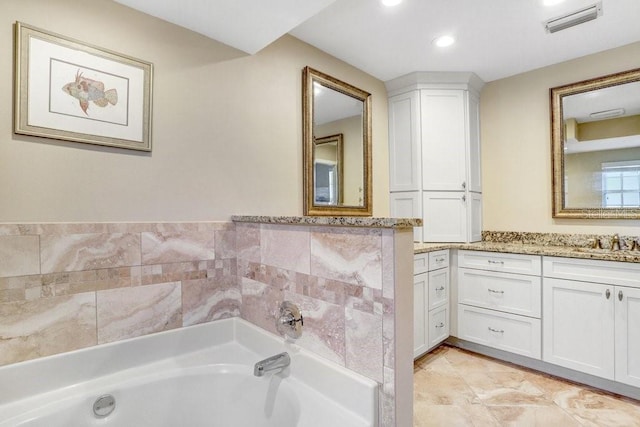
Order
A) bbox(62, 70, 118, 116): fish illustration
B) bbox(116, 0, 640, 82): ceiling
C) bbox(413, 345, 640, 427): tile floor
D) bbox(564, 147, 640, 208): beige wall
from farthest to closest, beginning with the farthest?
1. bbox(564, 147, 640, 208): beige wall
2. bbox(413, 345, 640, 427): tile floor
3. bbox(116, 0, 640, 82): ceiling
4. bbox(62, 70, 118, 116): fish illustration

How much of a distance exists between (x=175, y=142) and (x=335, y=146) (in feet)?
3.88

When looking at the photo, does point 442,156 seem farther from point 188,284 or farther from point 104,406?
point 104,406

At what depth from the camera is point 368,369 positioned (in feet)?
3.75

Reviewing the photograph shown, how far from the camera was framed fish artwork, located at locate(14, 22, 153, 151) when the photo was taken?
1.28m

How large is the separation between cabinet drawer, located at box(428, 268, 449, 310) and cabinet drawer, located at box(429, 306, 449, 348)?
57mm

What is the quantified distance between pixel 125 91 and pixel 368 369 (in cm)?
160

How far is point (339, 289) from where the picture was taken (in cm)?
125

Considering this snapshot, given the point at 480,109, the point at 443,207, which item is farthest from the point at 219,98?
the point at 480,109

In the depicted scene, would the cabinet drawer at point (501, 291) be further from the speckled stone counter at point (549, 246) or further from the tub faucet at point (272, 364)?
the tub faucet at point (272, 364)

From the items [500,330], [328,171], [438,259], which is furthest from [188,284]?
[500,330]

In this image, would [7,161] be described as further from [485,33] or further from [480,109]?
[480,109]

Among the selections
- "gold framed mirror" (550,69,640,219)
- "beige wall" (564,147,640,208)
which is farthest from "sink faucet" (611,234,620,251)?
"beige wall" (564,147,640,208)

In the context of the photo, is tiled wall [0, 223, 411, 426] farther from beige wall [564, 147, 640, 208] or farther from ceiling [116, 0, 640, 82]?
beige wall [564, 147, 640, 208]

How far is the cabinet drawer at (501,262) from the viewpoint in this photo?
2330mm
